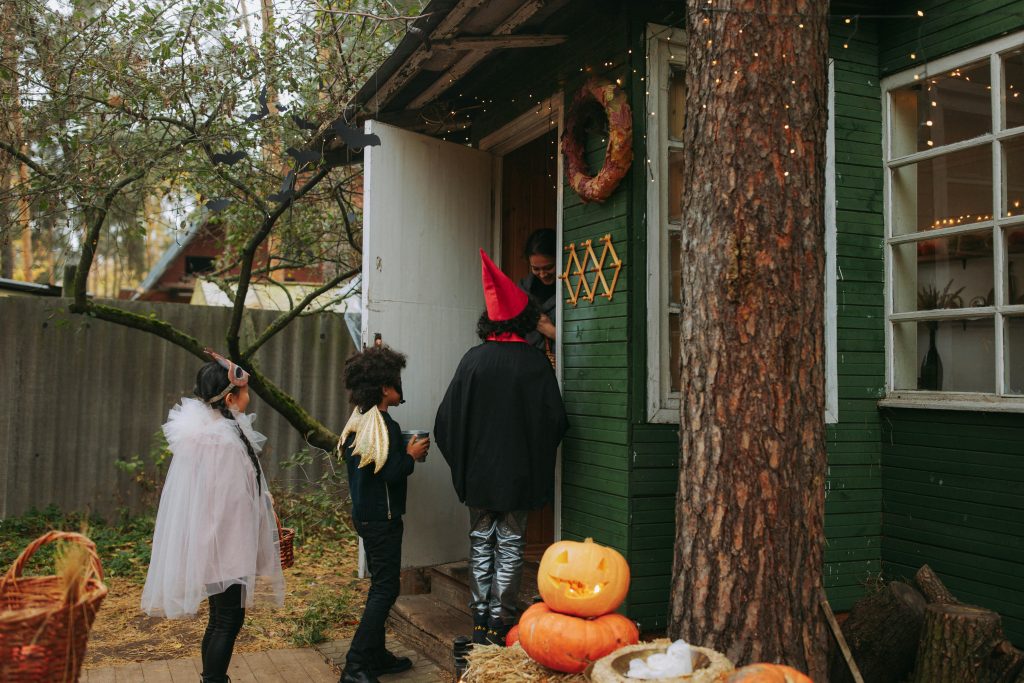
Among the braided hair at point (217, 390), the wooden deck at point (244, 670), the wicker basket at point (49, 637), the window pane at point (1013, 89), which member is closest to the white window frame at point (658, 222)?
the window pane at point (1013, 89)

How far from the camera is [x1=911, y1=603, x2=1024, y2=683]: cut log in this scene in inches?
133

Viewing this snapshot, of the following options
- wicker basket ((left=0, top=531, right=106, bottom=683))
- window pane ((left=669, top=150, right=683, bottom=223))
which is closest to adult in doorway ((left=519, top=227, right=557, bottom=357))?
window pane ((left=669, top=150, right=683, bottom=223))

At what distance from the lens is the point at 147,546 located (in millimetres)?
6992

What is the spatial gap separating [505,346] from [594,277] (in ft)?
1.92

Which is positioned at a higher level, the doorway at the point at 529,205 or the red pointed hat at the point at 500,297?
the doorway at the point at 529,205

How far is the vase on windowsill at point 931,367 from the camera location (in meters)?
4.34

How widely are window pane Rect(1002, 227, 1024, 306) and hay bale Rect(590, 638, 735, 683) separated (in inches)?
92.7

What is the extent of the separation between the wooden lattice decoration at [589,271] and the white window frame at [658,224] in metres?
0.19

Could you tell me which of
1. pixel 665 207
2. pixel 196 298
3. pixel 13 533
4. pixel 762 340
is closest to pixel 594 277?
pixel 665 207

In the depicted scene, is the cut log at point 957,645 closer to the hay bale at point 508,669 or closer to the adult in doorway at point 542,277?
the hay bale at point 508,669

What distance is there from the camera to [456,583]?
511 centimetres

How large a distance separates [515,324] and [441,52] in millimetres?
1624

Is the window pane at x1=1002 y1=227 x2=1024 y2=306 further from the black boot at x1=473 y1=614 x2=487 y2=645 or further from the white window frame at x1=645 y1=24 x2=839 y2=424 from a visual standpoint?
the black boot at x1=473 y1=614 x2=487 y2=645

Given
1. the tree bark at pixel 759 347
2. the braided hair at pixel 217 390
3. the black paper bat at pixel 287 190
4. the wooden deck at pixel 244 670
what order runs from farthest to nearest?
the black paper bat at pixel 287 190 < the wooden deck at pixel 244 670 < the braided hair at pixel 217 390 < the tree bark at pixel 759 347
